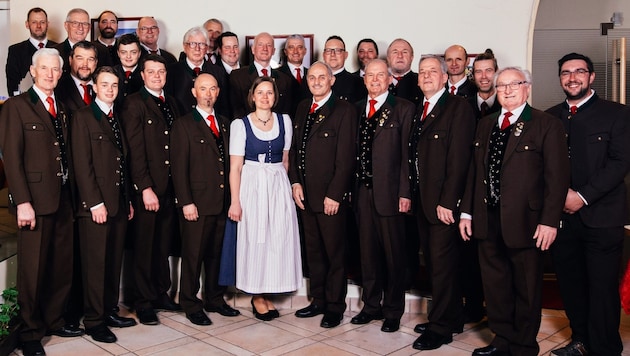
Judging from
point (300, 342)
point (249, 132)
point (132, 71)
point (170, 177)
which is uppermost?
point (132, 71)

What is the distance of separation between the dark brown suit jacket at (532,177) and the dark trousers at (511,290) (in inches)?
4.5

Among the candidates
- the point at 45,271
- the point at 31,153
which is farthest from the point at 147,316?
the point at 31,153

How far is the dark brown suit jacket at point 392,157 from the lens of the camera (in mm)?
3832

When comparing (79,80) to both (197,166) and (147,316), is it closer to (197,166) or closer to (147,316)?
(197,166)

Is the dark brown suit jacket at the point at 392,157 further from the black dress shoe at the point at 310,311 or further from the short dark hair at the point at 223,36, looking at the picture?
the short dark hair at the point at 223,36

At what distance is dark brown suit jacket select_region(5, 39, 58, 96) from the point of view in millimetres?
5387

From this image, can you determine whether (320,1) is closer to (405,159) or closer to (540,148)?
(405,159)

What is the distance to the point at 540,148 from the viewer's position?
3.16 m

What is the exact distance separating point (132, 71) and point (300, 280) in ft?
6.21

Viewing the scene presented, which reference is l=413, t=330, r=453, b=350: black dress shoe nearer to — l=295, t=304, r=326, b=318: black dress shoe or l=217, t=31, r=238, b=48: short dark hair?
l=295, t=304, r=326, b=318: black dress shoe

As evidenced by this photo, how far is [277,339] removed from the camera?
3.88 metres

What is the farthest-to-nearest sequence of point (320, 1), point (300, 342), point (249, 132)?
1. point (320, 1)
2. point (249, 132)
3. point (300, 342)

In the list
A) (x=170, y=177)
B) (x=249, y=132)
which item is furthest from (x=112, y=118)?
(x=249, y=132)

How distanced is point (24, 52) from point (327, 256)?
10.7 ft
